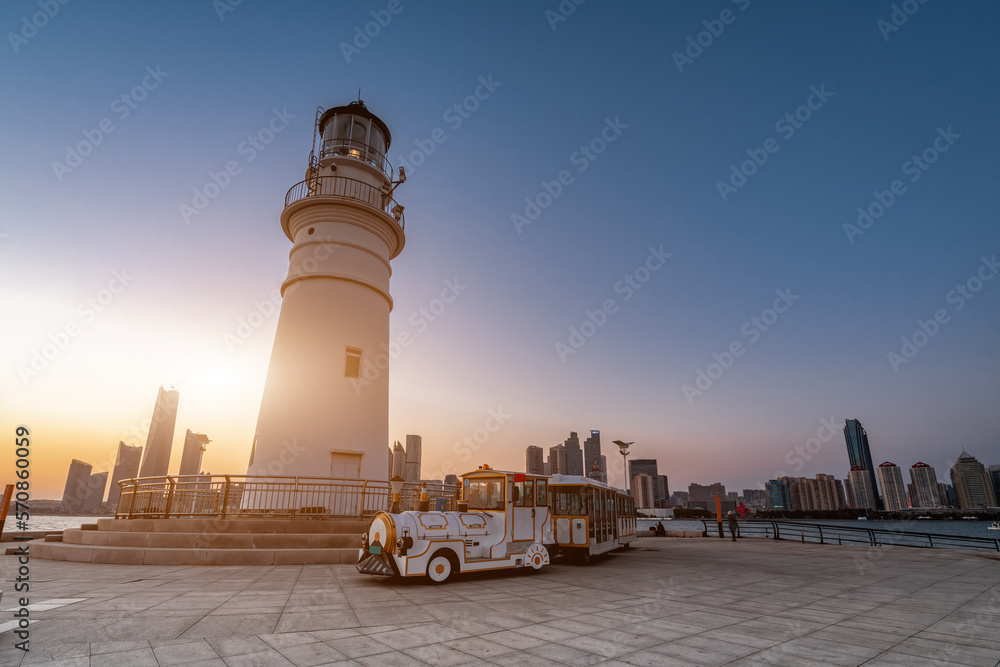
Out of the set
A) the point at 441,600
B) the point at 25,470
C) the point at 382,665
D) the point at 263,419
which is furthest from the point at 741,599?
the point at 263,419

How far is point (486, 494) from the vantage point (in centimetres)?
1148

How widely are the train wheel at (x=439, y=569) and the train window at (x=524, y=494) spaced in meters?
2.22

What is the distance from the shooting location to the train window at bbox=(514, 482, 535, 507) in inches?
450

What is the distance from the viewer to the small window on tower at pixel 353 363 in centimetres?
1662

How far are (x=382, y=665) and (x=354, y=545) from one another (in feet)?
29.4

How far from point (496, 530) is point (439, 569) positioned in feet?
5.68

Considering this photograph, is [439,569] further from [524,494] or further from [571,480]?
[571,480]

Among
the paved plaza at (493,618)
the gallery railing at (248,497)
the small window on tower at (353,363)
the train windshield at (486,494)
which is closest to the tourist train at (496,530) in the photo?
the train windshield at (486,494)

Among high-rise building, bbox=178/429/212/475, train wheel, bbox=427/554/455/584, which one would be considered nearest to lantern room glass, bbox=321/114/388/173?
high-rise building, bbox=178/429/212/475

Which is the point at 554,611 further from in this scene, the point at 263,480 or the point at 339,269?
the point at 339,269

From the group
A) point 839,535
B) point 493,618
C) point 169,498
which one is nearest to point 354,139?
point 169,498

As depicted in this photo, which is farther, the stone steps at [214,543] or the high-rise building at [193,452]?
the high-rise building at [193,452]

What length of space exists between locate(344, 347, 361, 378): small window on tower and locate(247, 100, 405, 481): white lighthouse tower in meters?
0.04

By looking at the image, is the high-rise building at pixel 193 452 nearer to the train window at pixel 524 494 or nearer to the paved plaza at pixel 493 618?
the paved plaza at pixel 493 618
